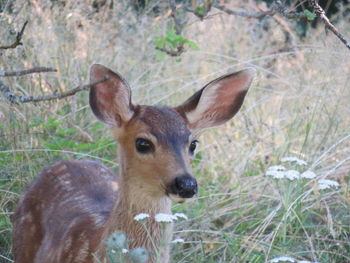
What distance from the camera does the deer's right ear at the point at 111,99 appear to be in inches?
148

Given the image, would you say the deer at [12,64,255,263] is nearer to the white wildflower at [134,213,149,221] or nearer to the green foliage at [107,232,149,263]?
the white wildflower at [134,213,149,221]

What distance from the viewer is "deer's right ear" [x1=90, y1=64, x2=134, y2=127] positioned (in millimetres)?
3770

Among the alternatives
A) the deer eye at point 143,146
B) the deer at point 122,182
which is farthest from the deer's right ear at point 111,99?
the deer eye at point 143,146

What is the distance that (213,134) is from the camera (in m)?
6.14

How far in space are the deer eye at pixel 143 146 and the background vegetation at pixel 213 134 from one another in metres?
0.70

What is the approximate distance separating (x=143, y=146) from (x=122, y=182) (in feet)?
0.65

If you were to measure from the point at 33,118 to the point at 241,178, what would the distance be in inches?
53.3

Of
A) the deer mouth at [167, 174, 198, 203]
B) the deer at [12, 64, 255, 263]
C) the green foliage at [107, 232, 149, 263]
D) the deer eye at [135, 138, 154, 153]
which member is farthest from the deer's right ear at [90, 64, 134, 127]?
the green foliage at [107, 232, 149, 263]

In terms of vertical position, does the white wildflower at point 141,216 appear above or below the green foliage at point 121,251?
below

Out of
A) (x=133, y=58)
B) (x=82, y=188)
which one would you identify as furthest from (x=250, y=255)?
(x=133, y=58)

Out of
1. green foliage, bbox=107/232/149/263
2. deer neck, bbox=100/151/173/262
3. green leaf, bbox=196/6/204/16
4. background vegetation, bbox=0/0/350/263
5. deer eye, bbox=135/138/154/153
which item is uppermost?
green leaf, bbox=196/6/204/16

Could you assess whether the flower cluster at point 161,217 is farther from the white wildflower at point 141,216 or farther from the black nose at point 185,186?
the black nose at point 185,186

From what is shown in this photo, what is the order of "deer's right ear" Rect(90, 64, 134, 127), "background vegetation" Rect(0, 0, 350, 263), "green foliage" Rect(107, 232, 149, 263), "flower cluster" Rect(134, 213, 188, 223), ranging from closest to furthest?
"green foliage" Rect(107, 232, 149, 263), "flower cluster" Rect(134, 213, 188, 223), "deer's right ear" Rect(90, 64, 134, 127), "background vegetation" Rect(0, 0, 350, 263)

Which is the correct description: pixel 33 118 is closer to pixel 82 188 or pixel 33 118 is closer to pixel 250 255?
pixel 82 188
